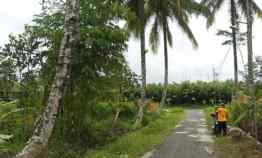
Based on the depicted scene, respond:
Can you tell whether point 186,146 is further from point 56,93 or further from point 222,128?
point 56,93

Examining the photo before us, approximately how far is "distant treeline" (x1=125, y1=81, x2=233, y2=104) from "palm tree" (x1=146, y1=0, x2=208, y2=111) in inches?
1013

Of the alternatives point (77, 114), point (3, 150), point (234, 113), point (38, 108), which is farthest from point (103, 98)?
point (234, 113)

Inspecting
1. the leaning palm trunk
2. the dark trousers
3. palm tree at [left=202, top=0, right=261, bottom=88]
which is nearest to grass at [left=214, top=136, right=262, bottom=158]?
the dark trousers

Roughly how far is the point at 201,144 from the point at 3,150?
7807mm

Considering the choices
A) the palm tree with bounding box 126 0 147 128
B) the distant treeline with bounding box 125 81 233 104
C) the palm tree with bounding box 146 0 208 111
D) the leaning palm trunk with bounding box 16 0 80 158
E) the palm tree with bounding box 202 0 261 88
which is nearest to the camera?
the leaning palm trunk with bounding box 16 0 80 158

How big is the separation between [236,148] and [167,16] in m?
17.8

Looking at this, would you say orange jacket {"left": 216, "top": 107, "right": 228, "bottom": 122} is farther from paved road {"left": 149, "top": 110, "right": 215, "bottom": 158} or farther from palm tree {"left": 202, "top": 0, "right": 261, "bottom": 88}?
palm tree {"left": 202, "top": 0, "right": 261, "bottom": 88}

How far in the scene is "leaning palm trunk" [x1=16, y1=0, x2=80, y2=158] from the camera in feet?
33.9

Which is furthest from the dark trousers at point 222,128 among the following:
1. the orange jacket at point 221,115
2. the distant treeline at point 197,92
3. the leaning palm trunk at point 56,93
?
the distant treeline at point 197,92

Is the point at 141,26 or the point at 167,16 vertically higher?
the point at 167,16

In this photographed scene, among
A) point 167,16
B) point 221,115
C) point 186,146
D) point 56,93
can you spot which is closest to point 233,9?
point 167,16

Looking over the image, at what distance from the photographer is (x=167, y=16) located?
108 ft

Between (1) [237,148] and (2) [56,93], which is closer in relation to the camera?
(2) [56,93]

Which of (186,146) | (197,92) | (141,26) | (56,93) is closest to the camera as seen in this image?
(56,93)
